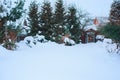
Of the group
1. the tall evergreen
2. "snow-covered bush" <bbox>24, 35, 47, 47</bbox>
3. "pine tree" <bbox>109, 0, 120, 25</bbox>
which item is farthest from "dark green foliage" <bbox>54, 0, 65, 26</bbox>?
"pine tree" <bbox>109, 0, 120, 25</bbox>

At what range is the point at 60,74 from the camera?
7.62 meters

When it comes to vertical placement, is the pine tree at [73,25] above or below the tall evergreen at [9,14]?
below

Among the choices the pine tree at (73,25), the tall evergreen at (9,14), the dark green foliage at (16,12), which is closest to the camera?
the tall evergreen at (9,14)

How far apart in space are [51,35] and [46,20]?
199 cm

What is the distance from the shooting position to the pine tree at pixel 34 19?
95.0 feet

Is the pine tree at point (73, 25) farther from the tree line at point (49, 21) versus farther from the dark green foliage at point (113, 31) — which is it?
the dark green foliage at point (113, 31)

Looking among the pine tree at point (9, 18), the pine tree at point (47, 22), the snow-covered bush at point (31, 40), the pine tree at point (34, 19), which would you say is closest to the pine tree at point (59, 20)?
the pine tree at point (47, 22)

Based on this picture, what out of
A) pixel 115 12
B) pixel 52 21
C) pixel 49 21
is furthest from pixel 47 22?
pixel 115 12

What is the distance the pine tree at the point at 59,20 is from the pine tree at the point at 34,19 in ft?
7.43

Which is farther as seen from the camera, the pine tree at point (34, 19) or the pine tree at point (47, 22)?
the pine tree at point (34, 19)

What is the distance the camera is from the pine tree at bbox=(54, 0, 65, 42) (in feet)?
95.5

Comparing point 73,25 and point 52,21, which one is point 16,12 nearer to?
point 52,21

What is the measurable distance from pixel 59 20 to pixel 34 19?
129 inches

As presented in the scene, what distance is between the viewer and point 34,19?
2905 centimetres
